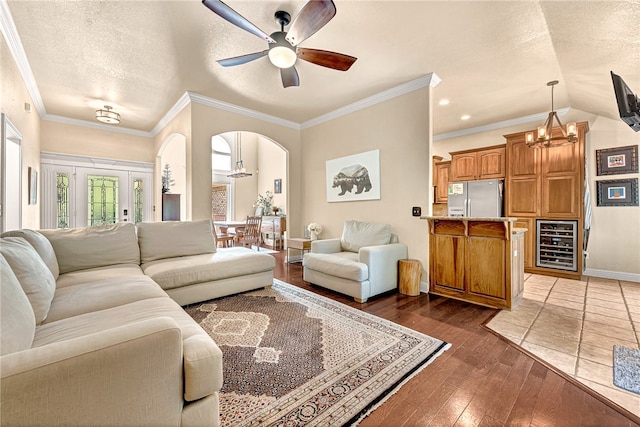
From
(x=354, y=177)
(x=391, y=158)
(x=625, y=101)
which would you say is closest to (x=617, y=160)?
(x=625, y=101)

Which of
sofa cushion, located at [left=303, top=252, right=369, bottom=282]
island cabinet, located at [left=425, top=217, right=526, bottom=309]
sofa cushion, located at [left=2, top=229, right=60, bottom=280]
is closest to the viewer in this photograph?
sofa cushion, located at [left=2, top=229, right=60, bottom=280]

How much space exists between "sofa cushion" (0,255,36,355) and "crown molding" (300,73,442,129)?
408 cm

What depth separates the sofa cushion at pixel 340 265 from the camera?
9.96 ft

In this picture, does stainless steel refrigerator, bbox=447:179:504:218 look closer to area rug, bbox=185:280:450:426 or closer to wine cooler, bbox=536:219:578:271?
wine cooler, bbox=536:219:578:271

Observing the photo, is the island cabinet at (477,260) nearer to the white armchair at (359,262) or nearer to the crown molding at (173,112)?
the white armchair at (359,262)

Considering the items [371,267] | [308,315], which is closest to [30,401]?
[308,315]

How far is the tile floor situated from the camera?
179cm

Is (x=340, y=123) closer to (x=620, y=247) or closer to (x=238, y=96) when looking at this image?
(x=238, y=96)

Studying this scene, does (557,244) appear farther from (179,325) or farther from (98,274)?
(98,274)

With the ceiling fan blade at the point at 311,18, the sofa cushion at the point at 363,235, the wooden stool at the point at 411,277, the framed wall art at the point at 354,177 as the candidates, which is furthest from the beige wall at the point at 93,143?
the wooden stool at the point at 411,277

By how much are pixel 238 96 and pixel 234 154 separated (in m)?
4.92

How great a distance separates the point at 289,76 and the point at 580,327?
3.76m

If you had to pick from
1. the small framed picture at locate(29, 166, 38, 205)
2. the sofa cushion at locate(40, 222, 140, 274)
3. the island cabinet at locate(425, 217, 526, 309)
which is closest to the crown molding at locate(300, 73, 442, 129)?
the island cabinet at locate(425, 217, 526, 309)

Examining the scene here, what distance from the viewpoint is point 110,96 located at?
4230 mm
